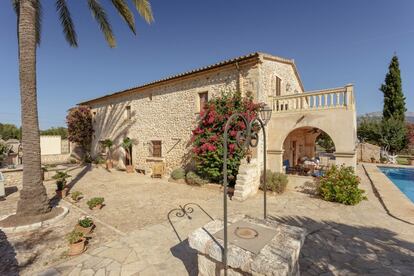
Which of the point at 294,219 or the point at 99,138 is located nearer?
the point at 294,219

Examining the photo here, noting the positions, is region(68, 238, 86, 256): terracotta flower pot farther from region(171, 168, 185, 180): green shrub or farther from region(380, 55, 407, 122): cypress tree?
region(380, 55, 407, 122): cypress tree

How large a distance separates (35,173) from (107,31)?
5.95 metres

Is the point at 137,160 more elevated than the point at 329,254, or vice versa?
the point at 137,160

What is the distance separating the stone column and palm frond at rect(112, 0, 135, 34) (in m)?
7.98

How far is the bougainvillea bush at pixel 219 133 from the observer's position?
8562mm

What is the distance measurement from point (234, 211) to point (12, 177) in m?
10.2

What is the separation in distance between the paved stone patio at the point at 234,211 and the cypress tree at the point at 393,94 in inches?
815

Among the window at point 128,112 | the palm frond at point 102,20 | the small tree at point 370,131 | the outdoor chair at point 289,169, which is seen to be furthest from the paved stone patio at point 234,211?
the small tree at point 370,131

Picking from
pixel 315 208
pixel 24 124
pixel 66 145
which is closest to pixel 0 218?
pixel 24 124

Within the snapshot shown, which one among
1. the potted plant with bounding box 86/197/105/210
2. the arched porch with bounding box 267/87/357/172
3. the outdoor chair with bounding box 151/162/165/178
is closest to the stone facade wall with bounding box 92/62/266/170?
the outdoor chair with bounding box 151/162/165/178

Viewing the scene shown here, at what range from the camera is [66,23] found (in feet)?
27.4

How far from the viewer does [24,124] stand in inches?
230

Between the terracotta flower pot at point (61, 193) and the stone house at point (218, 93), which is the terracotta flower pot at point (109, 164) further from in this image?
the terracotta flower pot at point (61, 193)

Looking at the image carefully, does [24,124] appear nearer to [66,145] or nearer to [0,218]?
[0,218]
